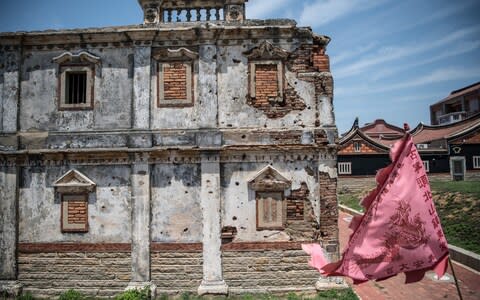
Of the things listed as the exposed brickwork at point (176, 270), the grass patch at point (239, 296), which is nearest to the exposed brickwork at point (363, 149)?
the grass patch at point (239, 296)

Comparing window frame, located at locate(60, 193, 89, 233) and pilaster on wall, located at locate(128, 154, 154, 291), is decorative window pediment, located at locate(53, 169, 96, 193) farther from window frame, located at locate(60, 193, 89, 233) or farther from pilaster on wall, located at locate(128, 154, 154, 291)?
pilaster on wall, located at locate(128, 154, 154, 291)

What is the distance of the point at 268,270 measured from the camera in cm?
916

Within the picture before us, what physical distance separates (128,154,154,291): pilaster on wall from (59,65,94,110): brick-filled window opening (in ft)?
7.43

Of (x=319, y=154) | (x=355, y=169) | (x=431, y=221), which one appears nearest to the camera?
(x=431, y=221)

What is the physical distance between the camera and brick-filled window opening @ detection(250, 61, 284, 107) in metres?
9.60

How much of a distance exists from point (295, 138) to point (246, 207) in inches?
90.3

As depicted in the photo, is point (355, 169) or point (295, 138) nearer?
point (295, 138)

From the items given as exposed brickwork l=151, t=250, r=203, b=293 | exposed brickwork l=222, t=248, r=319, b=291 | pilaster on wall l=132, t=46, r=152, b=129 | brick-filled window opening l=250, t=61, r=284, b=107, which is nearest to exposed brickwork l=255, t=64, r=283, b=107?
brick-filled window opening l=250, t=61, r=284, b=107

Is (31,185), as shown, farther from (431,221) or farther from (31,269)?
(431,221)

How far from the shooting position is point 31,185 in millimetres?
9625

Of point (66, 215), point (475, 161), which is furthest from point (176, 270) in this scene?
point (475, 161)

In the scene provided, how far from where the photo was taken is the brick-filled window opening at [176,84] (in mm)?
9656

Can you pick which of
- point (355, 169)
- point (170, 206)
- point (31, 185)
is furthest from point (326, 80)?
point (355, 169)

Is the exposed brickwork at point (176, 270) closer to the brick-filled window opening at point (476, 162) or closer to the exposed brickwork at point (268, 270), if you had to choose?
the exposed brickwork at point (268, 270)
